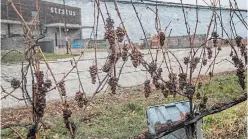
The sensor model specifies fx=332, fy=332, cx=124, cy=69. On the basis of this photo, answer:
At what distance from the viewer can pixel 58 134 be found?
285 cm

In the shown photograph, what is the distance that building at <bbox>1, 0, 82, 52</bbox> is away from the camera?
292cm

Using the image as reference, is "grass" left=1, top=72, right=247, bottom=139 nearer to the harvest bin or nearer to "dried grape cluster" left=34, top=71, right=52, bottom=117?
the harvest bin

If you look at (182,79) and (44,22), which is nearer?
(182,79)

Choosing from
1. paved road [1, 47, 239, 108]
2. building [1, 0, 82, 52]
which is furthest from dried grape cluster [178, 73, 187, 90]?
paved road [1, 47, 239, 108]

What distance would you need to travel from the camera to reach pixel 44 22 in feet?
12.1

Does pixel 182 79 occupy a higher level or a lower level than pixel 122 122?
higher

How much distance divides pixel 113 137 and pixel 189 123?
5.33ft

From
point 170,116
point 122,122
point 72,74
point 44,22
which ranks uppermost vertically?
point 44,22

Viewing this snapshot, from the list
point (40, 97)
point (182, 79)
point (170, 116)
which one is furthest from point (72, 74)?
point (40, 97)

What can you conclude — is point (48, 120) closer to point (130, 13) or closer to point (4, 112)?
point (4, 112)

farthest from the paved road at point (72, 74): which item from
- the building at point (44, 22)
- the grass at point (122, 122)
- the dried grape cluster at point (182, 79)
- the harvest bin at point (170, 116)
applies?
the harvest bin at point (170, 116)

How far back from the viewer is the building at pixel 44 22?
2.92m

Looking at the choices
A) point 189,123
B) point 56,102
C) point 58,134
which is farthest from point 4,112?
point 189,123

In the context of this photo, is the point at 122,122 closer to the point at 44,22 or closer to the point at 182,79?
the point at 44,22
